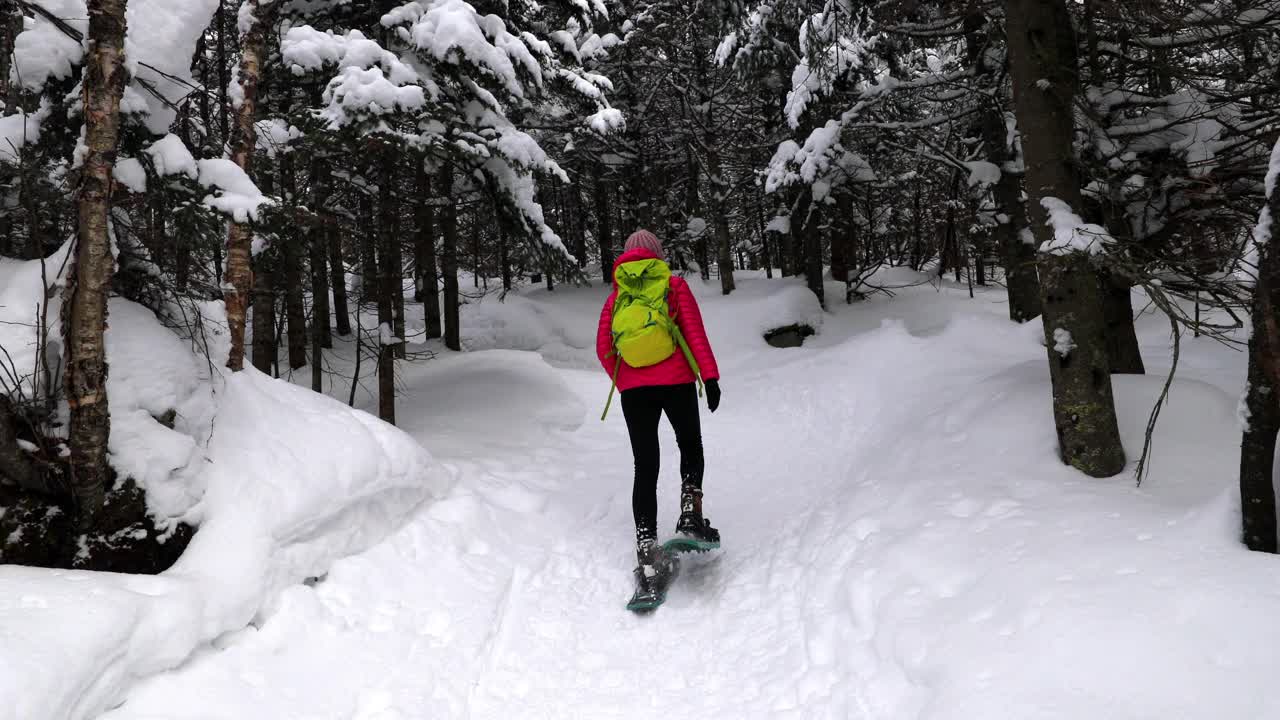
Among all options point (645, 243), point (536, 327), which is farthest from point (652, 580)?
point (536, 327)

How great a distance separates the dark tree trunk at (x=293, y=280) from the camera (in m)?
6.75

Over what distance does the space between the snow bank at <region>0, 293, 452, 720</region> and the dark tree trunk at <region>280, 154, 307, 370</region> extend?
1.82 meters

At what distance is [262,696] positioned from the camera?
115 inches

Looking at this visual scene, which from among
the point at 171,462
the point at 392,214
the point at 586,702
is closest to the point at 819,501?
the point at 586,702

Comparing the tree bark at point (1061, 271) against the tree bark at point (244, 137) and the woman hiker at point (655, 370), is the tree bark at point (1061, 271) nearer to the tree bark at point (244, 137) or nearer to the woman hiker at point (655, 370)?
the woman hiker at point (655, 370)

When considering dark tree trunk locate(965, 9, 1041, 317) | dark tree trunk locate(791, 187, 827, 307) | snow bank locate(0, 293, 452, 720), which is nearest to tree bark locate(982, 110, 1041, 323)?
dark tree trunk locate(965, 9, 1041, 317)

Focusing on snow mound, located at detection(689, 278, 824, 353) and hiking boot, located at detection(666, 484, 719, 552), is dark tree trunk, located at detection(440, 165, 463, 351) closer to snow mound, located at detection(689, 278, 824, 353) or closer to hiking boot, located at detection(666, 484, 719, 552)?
snow mound, located at detection(689, 278, 824, 353)

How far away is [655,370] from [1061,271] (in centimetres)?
258

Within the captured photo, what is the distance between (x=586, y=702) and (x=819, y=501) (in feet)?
9.96

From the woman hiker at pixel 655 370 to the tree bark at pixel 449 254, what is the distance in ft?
16.9

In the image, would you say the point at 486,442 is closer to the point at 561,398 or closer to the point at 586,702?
the point at 561,398

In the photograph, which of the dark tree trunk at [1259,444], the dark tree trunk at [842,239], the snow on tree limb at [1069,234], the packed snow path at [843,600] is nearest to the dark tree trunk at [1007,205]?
the packed snow path at [843,600]

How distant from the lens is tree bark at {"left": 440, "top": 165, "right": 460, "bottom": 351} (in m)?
10.1

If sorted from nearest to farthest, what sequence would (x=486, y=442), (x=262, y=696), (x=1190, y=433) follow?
1. (x=262, y=696)
2. (x=1190, y=433)
3. (x=486, y=442)
